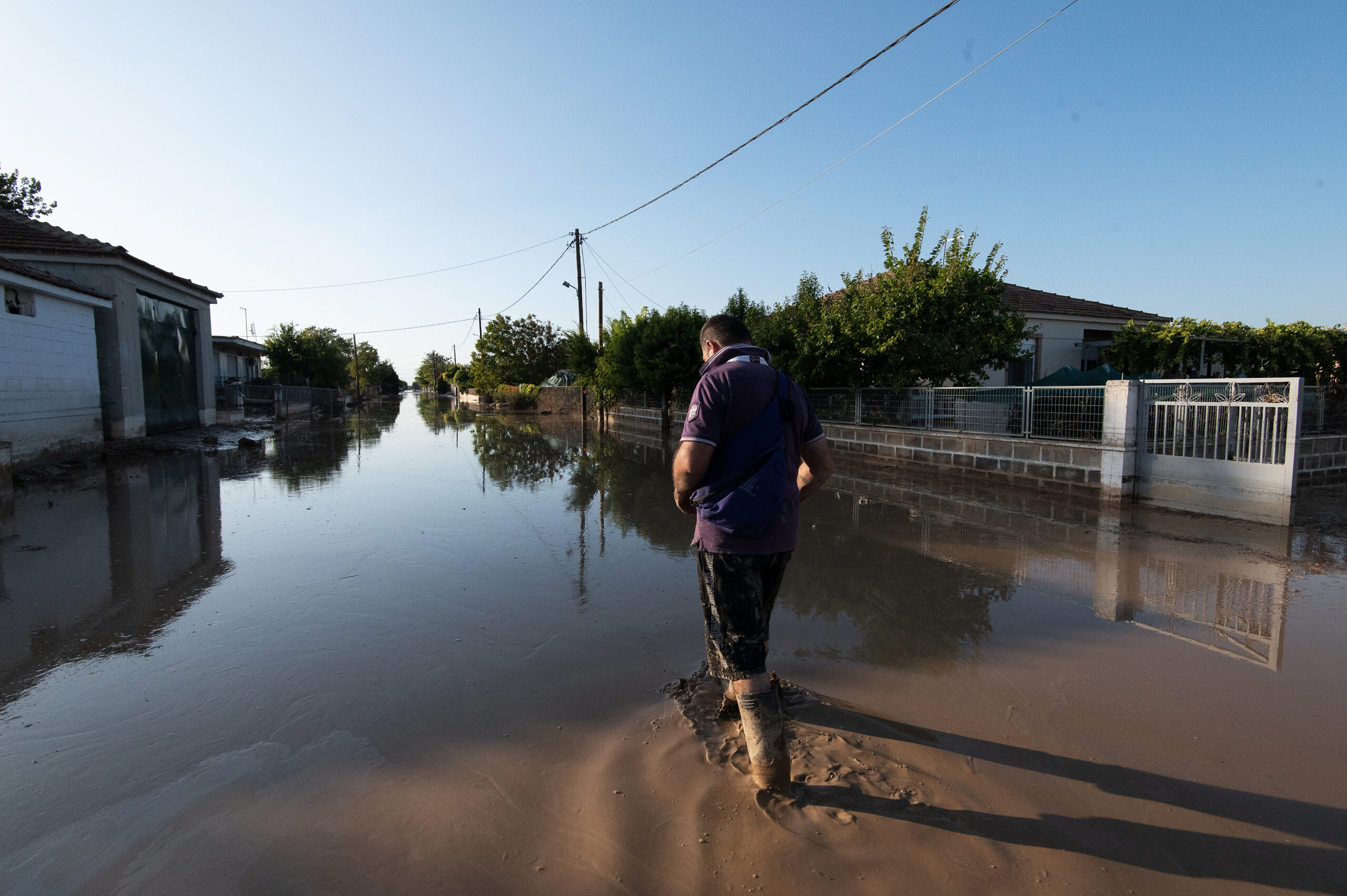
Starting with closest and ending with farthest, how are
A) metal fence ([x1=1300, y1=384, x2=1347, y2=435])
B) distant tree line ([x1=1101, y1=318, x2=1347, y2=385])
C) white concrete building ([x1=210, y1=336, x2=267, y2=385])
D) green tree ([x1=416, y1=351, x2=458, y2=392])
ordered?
1. metal fence ([x1=1300, y1=384, x2=1347, y2=435])
2. distant tree line ([x1=1101, y1=318, x2=1347, y2=385])
3. white concrete building ([x1=210, y1=336, x2=267, y2=385])
4. green tree ([x1=416, y1=351, x2=458, y2=392])

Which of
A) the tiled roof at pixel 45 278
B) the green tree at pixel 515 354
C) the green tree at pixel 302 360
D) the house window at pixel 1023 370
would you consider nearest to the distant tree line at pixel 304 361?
the green tree at pixel 302 360

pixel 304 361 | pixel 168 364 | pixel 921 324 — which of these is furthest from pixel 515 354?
pixel 921 324

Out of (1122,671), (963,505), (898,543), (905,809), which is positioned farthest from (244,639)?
(963,505)

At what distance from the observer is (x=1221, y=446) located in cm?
809

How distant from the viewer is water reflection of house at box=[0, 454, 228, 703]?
4.13 meters

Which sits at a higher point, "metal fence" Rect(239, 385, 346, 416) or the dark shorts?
"metal fence" Rect(239, 385, 346, 416)

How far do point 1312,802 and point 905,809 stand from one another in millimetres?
1561

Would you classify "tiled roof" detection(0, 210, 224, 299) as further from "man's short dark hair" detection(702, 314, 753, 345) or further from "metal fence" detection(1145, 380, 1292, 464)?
"metal fence" detection(1145, 380, 1292, 464)

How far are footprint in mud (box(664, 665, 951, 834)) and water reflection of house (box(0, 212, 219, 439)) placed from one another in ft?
53.4

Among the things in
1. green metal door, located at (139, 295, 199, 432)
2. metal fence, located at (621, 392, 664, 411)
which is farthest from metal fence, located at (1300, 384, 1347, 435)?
green metal door, located at (139, 295, 199, 432)

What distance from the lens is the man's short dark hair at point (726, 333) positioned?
2844 millimetres

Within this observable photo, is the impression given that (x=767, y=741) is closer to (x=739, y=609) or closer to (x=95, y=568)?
(x=739, y=609)

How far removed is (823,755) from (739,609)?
2.51ft

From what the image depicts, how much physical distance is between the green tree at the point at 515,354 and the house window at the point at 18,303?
38728 millimetres
